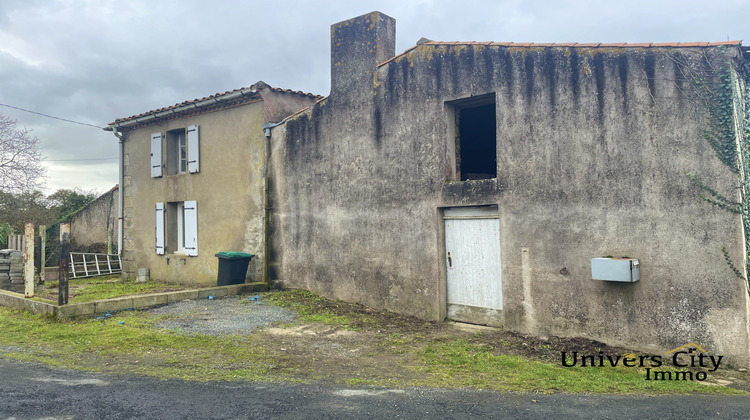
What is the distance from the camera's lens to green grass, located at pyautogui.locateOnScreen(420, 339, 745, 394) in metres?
4.98

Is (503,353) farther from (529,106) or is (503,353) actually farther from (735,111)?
(735,111)

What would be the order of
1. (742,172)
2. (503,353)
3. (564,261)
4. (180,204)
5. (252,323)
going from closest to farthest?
1. (742,172)
2. (503,353)
3. (564,261)
4. (252,323)
5. (180,204)

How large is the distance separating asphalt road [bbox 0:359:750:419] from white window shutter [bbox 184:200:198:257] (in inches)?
301

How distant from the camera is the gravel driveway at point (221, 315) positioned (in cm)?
768

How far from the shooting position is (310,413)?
4.19 m

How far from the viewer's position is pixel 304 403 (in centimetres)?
444

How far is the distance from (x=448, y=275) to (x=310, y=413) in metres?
4.46

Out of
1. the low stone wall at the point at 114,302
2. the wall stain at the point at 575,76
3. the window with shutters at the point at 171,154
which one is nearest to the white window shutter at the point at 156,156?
the window with shutters at the point at 171,154

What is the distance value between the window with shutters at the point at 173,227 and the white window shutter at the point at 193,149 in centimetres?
94

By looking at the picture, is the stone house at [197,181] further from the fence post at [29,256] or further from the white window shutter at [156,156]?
the fence post at [29,256]

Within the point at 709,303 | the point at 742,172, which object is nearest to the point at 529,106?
the point at 742,172

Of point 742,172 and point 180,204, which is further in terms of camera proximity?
point 180,204

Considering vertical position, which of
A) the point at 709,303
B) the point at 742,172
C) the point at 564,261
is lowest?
the point at 709,303

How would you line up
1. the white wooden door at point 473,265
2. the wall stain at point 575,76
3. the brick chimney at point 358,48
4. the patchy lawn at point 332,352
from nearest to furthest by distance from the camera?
the patchy lawn at point 332,352 < the wall stain at point 575,76 < the white wooden door at point 473,265 < the brick chimney at point 358,48
